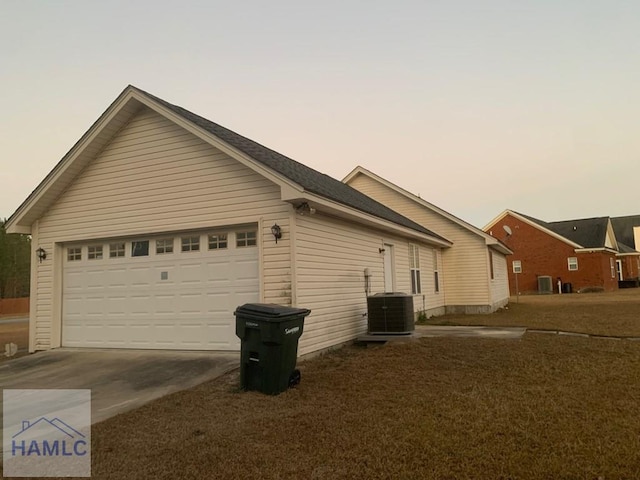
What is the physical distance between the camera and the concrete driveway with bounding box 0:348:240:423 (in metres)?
6.31

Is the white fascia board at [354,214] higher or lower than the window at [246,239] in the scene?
higher

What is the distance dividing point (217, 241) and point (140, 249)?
2.02 m

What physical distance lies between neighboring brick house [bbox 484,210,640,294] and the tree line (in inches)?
1585

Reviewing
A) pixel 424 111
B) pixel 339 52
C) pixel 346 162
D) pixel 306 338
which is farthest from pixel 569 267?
pixel 306 338

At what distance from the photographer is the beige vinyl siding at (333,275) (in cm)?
830

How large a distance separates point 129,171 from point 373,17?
750 centimetres

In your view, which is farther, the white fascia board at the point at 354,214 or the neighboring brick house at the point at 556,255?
the neighboring brick house at the point at 556,255

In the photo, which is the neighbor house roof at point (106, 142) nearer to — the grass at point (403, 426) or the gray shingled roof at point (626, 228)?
the grass at point (403, 426)

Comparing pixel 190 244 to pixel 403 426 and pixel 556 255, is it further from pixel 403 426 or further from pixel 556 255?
pixel 556 255

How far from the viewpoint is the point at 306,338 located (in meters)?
8.21

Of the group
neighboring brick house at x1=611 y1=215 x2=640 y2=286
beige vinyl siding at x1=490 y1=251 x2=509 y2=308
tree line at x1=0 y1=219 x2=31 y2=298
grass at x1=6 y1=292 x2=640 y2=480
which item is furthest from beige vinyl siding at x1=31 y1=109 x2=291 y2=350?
neighboring brick house at x1=611 y1=215 x2=640 y2=286

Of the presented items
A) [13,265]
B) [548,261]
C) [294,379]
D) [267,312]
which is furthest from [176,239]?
[13,265]

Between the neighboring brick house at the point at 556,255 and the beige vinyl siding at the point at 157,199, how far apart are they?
1089 inches

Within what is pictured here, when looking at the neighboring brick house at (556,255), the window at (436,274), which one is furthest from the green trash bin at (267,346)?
the neighboring brick house at (556,255)
